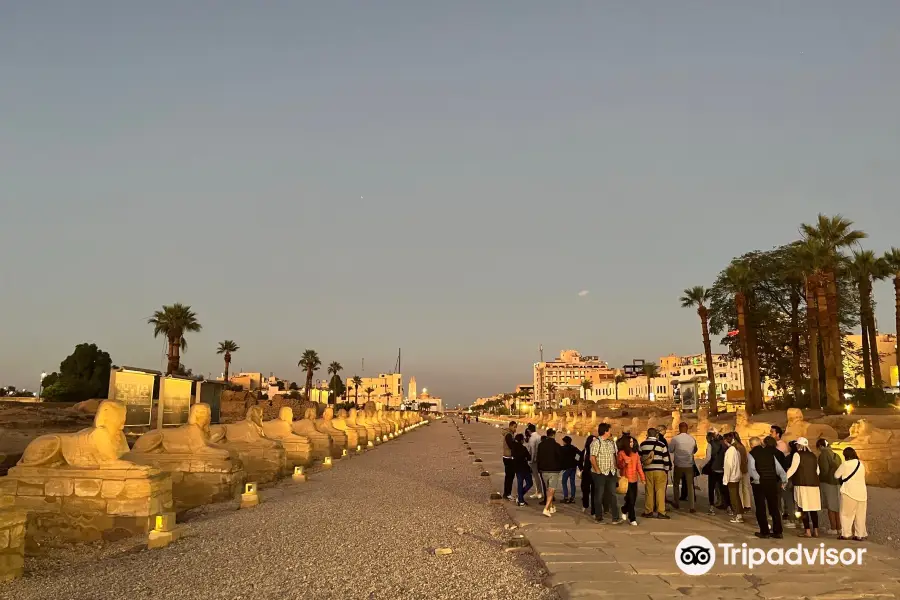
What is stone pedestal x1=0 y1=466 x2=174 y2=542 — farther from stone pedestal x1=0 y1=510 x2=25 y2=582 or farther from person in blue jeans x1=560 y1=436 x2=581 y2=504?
person in blue jeans x1=560 y1=436 x2=581 y2=504

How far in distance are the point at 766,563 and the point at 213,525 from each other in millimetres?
7869

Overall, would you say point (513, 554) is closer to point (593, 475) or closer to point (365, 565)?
point (365, 565)

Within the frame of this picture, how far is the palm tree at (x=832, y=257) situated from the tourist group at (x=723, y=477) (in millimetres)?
23945

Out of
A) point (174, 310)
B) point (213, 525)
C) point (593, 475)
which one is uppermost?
point (174, 310)

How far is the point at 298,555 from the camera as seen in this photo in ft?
26.0

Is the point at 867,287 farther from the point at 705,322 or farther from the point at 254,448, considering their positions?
the point at 254,448

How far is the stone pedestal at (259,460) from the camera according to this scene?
1545 centimetres

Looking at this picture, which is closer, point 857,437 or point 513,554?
point 513,554

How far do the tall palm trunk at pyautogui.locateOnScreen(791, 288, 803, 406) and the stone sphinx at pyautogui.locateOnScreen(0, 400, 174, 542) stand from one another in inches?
1562

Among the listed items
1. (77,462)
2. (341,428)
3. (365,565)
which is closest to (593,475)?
(365,565)

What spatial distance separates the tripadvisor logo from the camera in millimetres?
7223

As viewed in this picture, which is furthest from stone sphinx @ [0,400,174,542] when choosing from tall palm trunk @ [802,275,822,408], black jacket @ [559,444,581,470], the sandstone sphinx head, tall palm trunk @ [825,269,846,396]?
tall palm trunk @ [802,275,822,408]

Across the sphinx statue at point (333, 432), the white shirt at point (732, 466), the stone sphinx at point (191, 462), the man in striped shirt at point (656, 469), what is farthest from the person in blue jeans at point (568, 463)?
the sphinx statue at point (333, 432)

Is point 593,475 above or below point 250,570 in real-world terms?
above
